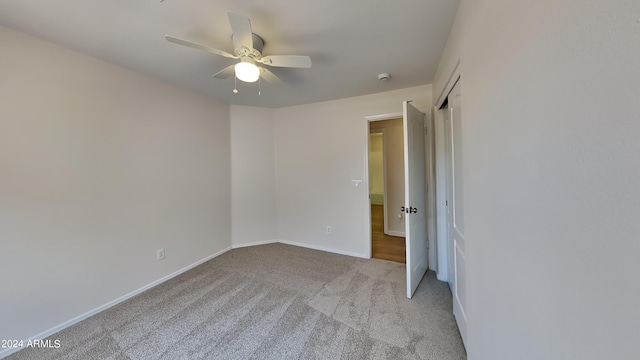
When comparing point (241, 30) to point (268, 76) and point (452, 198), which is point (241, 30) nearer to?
point (268, 76)

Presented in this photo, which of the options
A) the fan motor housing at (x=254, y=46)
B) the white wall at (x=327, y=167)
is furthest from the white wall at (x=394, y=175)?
the fan motor housing at (x=254, y=46)

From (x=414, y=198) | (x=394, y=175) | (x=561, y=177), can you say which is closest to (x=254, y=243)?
(x=414, y=198)

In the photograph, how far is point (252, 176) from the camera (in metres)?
3.65

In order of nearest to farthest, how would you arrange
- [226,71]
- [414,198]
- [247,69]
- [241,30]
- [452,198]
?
1. [241,30]
2. [247,69]
3. [226,71]
4. [452,198]
5. [414,198]

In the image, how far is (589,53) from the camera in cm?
45

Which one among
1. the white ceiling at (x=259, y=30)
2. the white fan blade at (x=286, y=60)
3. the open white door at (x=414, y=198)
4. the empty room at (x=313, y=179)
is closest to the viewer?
the empty room at (x=313, y=179)

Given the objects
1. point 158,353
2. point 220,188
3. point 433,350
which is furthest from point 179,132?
point 433,350

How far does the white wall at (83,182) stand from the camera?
1.62 meters

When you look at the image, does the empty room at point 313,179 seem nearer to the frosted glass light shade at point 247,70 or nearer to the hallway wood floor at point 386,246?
the frosted glass light shade at point 247,70

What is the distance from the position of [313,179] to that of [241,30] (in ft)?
7.73

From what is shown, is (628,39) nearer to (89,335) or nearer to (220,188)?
(89,335)

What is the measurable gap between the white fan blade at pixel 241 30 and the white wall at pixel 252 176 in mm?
2122

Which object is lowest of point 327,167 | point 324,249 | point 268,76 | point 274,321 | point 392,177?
point 274,321

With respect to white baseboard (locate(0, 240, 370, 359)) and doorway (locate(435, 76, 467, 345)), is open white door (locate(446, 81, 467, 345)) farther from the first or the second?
white baseboard (locate(0, 240, 370, 359))
